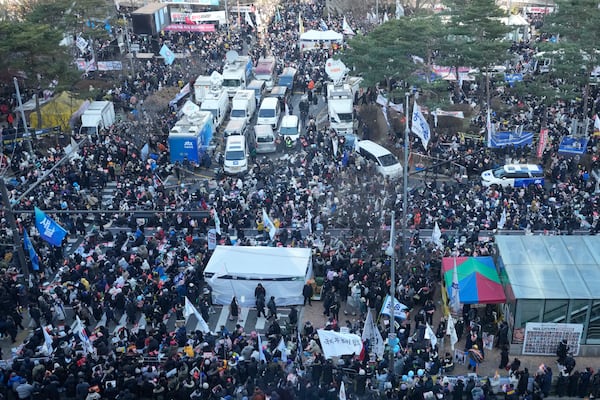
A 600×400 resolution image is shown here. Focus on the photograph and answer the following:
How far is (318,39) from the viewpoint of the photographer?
5266 centimetres

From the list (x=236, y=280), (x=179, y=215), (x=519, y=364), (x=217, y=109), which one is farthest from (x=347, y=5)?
(x=519, y=364)

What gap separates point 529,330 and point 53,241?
14.9 meters

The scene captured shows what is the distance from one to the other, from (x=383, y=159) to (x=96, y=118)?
1635 cm

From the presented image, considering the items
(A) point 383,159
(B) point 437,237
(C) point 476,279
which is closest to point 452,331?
(C) point 476,279

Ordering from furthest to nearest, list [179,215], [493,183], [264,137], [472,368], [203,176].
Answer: [264,137] < [203,176] < [493,183] < [179,215] < [472,368]

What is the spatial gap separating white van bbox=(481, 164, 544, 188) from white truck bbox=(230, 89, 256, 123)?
1493 cm

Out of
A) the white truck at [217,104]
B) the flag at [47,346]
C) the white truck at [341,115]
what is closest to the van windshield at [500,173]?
the white truck at [341,115]

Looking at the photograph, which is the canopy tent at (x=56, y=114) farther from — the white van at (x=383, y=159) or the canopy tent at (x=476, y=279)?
the canopy tent at (x=476, y=279)

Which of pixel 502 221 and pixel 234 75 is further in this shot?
pixel 234 75

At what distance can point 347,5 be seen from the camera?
6531 centimetres

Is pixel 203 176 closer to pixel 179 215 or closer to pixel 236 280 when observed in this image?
pixel 179 215

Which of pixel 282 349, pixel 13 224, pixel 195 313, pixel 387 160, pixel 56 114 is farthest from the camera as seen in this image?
pixel 56 114

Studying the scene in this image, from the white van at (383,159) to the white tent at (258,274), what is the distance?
10314 mm

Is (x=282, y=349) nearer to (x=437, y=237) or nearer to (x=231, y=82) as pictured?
(x=437, y=237)
